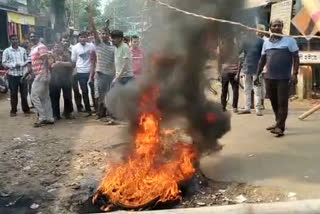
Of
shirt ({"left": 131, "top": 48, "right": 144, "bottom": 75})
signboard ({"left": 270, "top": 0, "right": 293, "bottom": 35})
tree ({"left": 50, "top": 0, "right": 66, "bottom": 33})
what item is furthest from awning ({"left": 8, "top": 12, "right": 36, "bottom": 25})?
shirt ({"left": 131, "top": 48, "right": 144, "bottom": 75})

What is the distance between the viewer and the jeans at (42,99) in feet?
30.7

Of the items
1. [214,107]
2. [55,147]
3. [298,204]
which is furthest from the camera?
[55,147]

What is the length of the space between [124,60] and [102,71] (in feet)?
2.76

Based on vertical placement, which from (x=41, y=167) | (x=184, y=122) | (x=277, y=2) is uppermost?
(x=277, y=2)

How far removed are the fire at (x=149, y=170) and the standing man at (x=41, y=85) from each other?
4091 millimetres

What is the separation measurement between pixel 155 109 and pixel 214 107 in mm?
907

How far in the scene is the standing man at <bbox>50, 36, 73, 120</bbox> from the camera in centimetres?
1009

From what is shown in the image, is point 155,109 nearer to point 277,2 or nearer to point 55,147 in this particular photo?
point 55,147

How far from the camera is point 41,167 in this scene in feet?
21.4

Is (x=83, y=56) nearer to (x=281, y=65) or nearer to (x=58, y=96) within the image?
(x=58, y=96)

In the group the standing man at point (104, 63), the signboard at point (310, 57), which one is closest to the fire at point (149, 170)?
the standing man at point (104, 63)

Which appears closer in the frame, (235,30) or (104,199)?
(104,199)

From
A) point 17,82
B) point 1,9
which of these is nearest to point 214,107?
point 17,82

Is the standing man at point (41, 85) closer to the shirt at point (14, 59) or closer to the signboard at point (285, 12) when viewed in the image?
the shirt at point (14, 59)
